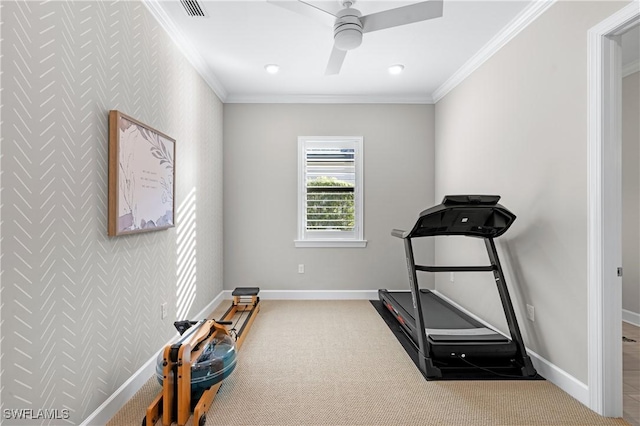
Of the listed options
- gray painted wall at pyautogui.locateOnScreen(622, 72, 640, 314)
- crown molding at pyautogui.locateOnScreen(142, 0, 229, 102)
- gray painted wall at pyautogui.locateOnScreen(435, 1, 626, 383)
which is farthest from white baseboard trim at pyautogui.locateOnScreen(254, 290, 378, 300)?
gray painted wall at pyautogui.locateOnScreen(622, 72, 640, 314)

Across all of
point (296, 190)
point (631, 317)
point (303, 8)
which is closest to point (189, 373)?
point (303, 8)

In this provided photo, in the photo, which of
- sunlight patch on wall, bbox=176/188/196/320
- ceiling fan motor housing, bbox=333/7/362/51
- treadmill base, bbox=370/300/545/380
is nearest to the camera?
ceiling fan motor housing, bbox=333/7/362/51

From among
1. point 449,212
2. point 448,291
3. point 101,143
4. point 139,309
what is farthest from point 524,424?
point 101,143

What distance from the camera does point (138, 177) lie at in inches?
81.7

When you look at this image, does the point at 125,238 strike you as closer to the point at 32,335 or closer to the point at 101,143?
the point at 101,143

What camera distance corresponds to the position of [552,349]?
7.33 feet

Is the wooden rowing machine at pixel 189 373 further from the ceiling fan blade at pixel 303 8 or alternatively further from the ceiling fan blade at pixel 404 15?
the ceiling fan blade at pixel 404 15

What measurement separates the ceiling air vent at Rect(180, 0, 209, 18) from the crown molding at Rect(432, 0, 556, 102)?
8.22 ft

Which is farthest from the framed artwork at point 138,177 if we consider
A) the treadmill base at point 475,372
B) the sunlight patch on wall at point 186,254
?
the treadmill base at point 475,372

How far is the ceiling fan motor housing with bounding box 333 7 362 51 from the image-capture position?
2.12m

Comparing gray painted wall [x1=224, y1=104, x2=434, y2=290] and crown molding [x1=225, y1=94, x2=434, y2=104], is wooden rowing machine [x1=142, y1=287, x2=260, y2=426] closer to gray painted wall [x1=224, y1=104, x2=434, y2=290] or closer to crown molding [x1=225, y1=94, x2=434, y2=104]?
gray painted wall [x1=224, y1=104, x2=434, y2=290]

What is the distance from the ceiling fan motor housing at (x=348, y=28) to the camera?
2115 millimetres

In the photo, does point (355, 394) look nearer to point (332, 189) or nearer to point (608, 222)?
point (608, 222)

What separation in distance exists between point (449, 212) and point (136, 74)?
95.8 inches
